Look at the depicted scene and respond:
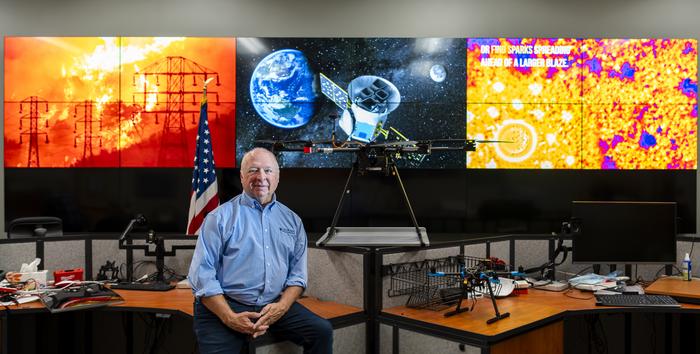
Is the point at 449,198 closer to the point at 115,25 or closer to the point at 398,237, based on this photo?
the point at 398,237

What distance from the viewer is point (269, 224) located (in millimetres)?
2080

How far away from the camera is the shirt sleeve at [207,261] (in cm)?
191

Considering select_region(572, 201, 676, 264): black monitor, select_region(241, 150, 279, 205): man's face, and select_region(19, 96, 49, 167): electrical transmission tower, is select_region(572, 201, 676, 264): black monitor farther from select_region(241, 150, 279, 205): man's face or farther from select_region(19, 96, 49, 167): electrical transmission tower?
select_region(19, 96, 49, 167): electrical transmission tower

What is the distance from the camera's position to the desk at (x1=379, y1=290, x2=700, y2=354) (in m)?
1.91

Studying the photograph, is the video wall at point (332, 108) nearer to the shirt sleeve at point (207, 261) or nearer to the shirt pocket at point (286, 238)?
the shirt pocket at point (286, 238)

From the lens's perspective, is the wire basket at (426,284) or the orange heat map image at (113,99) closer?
the wire basket at (426,284)

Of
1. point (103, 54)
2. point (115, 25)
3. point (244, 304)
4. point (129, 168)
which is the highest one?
point (115, 25)

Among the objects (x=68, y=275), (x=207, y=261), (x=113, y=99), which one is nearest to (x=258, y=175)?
(x=207, y=261)

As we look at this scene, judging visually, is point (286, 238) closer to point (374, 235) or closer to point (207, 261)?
point (207, 261)

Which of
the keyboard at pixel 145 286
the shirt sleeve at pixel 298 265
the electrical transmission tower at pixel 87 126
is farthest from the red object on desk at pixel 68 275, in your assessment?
the electrical transmission tower at pixel 87 126

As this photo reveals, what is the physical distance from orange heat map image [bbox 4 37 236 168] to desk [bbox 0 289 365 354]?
1785 millimetres

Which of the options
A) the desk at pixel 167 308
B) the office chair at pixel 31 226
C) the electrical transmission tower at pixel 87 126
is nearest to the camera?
the desk at pixel 167 308

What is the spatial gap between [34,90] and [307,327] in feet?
11.2

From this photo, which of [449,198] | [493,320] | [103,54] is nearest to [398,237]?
[493,320]
